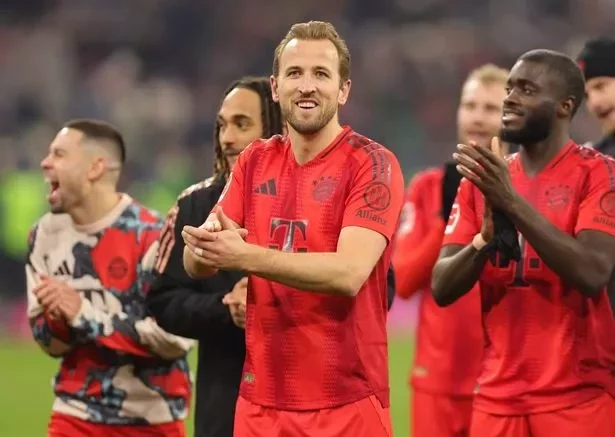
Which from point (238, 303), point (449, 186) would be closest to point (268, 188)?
point (238, 303)

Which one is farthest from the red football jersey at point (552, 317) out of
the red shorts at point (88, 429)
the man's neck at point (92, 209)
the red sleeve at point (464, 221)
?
the man's neck at point (92, 209)

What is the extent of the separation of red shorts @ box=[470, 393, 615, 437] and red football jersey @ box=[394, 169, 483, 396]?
5.12 feet

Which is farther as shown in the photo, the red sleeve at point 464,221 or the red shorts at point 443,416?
the red shorts at point 443,416

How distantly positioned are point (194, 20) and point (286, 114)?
15337mm

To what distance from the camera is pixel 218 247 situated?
13.0ft

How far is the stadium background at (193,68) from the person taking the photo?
54.9 ft

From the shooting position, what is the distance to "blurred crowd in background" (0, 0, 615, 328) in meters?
17.5

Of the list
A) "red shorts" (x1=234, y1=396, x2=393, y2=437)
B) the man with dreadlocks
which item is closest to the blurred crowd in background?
the man with dreadlocks

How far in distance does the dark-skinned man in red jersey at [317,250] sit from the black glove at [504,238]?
422mm

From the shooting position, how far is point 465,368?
6.39 meters

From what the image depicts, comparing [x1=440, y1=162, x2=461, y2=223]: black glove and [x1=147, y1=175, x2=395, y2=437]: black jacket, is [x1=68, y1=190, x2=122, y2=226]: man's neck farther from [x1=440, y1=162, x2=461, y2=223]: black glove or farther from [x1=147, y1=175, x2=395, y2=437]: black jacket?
[x1=440, y1=162, x2=461, y2=223]: black glove

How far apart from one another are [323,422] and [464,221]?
113cm

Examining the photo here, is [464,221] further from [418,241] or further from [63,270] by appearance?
[63,270]

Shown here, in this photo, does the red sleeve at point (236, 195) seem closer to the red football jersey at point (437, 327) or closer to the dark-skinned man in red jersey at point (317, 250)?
the dark-skinned man in red jersey at point (317, 250)
